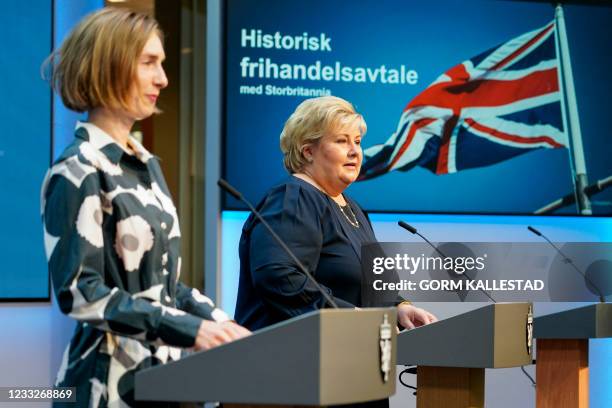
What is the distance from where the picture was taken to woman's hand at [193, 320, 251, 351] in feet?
5.89

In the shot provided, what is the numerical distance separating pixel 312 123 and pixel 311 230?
0.42 m

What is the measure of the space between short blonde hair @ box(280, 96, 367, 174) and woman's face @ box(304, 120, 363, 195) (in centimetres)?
2

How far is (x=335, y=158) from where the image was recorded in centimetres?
332

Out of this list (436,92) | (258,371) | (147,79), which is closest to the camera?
(258,371)

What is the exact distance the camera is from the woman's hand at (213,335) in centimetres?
179

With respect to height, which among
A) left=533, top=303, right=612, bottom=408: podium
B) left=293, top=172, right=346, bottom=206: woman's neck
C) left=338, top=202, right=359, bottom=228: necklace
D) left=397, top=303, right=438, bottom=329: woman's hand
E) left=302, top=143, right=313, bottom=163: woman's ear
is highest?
left=302, top=143, right=313, bottom=163: woman's ear

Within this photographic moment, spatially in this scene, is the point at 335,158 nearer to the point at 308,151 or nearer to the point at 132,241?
the point at 308,151

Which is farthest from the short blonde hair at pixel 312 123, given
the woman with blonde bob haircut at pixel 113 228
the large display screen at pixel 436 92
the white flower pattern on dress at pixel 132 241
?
the large display screen at pixel 436 92

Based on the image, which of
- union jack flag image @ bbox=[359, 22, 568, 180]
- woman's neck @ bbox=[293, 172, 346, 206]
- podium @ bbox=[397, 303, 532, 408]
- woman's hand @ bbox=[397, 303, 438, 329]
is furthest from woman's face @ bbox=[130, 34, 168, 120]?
union jack flag image @ bbox=[359, 22, 568, 180]

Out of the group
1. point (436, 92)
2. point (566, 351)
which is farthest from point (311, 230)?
point (436, 92)

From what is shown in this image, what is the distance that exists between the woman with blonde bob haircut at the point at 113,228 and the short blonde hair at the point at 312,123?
1417mm

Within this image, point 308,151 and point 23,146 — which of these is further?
point 23,146

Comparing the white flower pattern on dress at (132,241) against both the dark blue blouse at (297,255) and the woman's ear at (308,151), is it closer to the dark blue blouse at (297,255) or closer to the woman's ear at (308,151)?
the dark blue blouse at (297,255)

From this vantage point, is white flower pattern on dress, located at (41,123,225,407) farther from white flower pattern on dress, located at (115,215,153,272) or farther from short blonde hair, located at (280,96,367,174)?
short blonde hair, located at (280,96,367,174)
